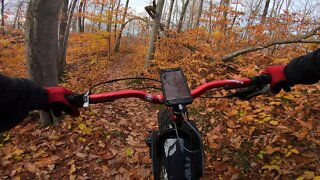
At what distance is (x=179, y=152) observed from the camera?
1.58 meters

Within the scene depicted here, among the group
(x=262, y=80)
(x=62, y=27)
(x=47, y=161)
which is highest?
(x=62, y=27)

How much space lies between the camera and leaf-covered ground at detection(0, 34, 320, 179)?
3236 millimetres

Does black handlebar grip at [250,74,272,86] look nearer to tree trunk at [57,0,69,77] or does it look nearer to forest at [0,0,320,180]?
forest at [0,0,320,180]

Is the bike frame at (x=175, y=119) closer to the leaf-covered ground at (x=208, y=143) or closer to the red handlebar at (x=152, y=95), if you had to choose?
the red handlebar at (x=152, y=95)

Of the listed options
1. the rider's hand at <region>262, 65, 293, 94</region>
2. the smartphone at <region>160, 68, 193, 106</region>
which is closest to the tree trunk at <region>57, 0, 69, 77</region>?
the smartphone at <region>160, 68, 193, 106</region>

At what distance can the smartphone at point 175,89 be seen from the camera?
1.61 meters

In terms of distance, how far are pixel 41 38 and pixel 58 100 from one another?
11.9 feet

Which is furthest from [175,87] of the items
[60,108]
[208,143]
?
[208,143]

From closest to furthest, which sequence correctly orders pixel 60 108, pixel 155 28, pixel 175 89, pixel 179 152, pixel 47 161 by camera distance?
pixel 179 152 → pixel 175 89 → pixel 60 108 → pixel 47 161 → pixel 155 28

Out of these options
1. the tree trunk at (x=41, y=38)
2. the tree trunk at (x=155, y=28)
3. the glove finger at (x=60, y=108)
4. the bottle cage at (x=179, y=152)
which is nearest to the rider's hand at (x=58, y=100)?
the glove finger at (x=60, y=108)

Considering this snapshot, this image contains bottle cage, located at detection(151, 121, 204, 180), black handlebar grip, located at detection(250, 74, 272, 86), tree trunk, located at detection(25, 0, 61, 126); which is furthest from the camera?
tree trunk, located at detection(25, 0, 61, 126)

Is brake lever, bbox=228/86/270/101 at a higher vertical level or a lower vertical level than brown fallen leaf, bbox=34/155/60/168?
higher

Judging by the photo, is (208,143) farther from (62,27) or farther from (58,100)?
(62,27)

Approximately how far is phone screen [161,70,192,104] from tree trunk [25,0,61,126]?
385 cm
